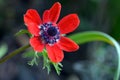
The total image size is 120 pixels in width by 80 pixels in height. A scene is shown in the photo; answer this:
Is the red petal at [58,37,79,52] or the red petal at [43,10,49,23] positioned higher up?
the red petal at [43,10,49,23]

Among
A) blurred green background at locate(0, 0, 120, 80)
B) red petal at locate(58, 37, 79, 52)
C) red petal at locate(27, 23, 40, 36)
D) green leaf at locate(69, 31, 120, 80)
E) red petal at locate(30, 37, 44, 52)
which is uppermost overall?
red petal at locate(27, 23, 40, 36)

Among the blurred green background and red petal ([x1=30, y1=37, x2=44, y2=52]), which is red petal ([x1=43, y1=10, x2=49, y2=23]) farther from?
the blurred green background

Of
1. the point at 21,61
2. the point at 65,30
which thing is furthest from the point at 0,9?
the point at 65,30

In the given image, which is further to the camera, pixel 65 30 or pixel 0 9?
pixel 0 9

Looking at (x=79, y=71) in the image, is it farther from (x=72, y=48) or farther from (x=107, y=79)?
(x=72, y=48)

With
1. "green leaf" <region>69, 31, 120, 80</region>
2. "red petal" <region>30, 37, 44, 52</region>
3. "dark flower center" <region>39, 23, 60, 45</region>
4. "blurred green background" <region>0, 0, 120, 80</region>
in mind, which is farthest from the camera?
"blurred green background" <region>0, 0, 120, 80</region>

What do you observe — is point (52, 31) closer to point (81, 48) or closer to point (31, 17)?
point (31, 17)

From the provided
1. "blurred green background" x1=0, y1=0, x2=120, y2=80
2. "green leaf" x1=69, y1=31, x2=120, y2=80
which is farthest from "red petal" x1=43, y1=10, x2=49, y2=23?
"blurred green background" x1=0, y1=0, x2=120, y2=80

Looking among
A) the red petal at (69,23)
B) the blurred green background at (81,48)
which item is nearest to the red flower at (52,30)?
the red petal at (69,23)
